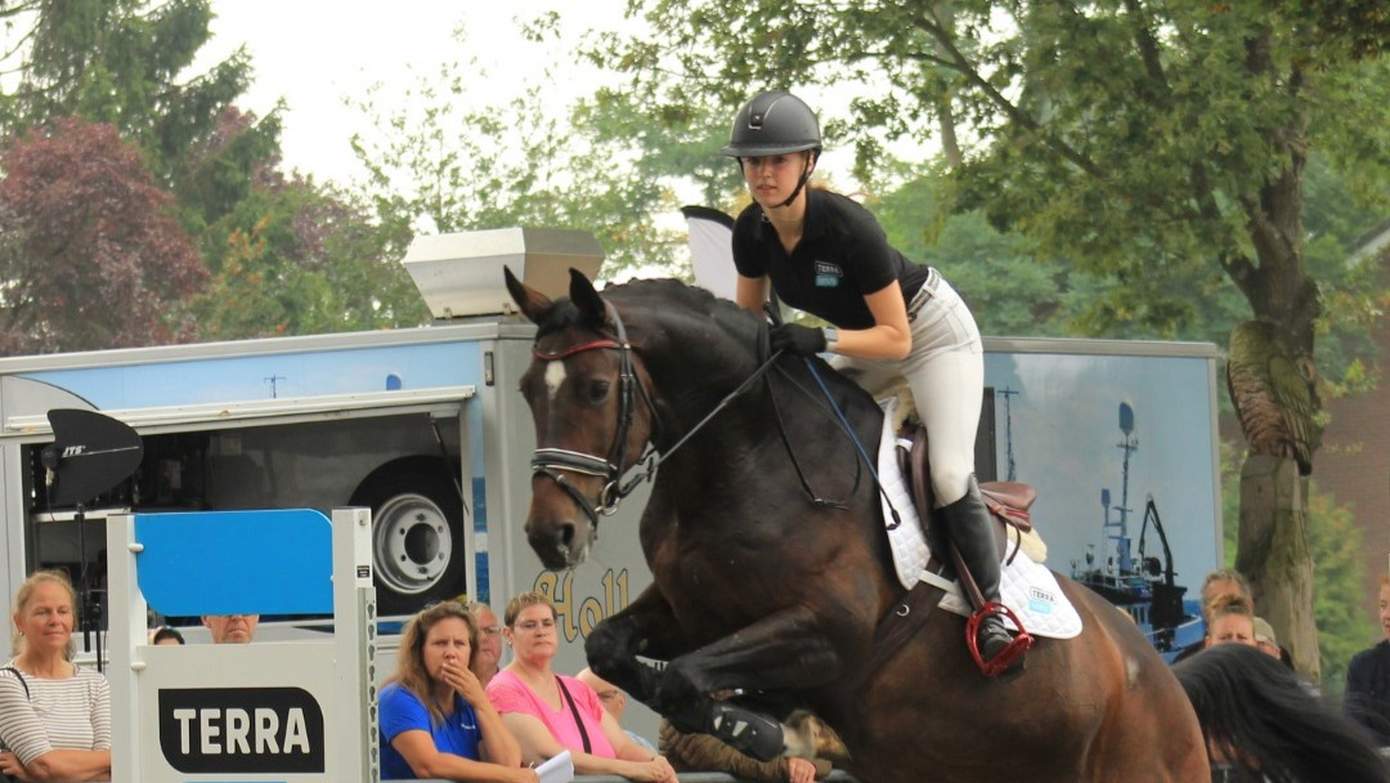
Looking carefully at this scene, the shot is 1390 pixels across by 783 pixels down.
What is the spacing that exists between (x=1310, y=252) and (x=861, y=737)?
91.6 feet

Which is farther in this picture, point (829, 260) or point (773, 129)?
point (829, 260)

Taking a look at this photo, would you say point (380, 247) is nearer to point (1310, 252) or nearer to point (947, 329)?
point (1310, 252)

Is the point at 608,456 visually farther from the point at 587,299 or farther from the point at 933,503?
the point at 933,503

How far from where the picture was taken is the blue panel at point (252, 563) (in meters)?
5.96

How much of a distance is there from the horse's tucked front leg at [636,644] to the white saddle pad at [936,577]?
73 cm

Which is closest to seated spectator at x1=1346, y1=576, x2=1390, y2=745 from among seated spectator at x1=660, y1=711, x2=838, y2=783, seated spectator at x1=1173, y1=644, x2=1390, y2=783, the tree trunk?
seated spectator at x1=1173, y1=644, x2=1390, y2=783

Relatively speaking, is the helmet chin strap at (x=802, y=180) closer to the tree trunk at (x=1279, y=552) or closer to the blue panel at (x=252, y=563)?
the blue panel at (x=252, y=563)

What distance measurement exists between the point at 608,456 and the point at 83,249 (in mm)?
31126

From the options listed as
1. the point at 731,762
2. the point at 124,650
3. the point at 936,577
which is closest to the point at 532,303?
the point at 936,577

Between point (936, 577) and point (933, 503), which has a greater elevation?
point (933, 503)

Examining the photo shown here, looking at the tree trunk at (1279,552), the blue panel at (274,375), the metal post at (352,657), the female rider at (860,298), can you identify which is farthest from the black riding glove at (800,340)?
the tree trunk at (1279,552)

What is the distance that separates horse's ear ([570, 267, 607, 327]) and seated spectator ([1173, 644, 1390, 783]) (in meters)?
3.37

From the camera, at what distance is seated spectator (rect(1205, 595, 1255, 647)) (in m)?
9.34

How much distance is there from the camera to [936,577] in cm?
629
